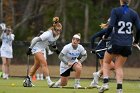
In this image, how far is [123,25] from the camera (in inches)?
635

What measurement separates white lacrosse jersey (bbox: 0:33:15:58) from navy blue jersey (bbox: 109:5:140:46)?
1196cm

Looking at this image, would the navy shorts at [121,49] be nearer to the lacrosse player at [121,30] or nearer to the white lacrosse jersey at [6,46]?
the lacrosse player at [121,30]

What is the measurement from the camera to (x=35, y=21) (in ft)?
188

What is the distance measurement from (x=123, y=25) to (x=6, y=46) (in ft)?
41.6

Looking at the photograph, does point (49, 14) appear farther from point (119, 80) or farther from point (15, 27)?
point (119, 80)

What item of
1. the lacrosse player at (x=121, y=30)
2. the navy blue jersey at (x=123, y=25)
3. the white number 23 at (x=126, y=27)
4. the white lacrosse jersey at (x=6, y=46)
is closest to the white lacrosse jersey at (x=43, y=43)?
the lacrosse player at (x=121, y=30)

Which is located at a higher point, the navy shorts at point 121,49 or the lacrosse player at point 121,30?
the lacrosse player at point 121,30

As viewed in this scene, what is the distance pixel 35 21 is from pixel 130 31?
41.4 meters

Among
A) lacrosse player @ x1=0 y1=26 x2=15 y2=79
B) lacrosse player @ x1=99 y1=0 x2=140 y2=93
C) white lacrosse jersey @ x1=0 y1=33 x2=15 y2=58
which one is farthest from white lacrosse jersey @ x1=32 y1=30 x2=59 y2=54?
white lacrosse jersey @ x1=0 y1=33 x2=15 y2=58

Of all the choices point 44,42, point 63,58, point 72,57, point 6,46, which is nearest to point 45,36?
point 44,42

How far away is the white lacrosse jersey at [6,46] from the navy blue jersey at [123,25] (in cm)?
1196

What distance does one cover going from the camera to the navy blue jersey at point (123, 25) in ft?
52.7

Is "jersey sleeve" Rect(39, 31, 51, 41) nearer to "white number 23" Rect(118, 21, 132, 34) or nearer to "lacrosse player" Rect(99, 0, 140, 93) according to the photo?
"lacrosse player" Rect(99, 0, 140, 93)

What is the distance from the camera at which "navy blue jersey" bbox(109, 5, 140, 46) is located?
16078mm
